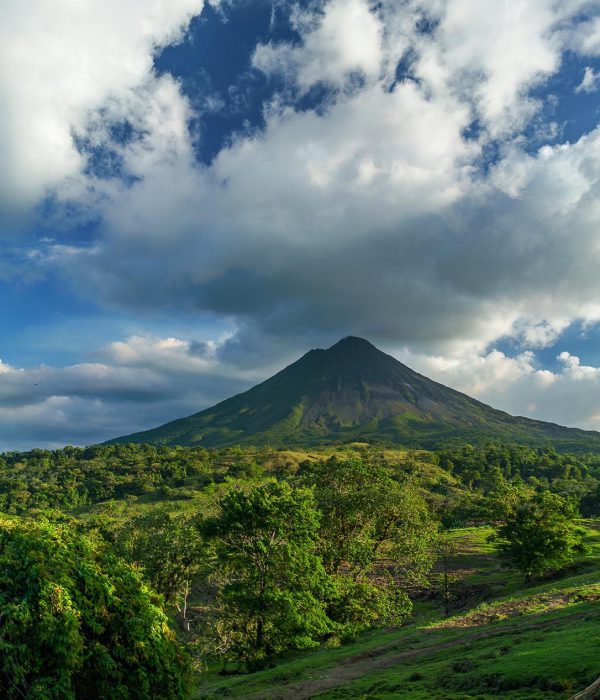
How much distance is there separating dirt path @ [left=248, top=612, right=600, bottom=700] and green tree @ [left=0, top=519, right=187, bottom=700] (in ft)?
36.7

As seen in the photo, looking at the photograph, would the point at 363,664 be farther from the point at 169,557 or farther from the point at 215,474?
the point at 215,474

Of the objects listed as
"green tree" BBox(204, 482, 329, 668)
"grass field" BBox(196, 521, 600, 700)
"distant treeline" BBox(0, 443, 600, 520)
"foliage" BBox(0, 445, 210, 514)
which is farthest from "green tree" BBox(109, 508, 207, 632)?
"foliage" BBox(0, 445, 210, 514)

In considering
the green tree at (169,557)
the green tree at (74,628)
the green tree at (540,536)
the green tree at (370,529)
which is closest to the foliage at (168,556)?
the green tree at (169,557)

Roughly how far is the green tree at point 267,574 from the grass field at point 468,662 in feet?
6.13

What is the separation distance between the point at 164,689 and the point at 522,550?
48.8 metres

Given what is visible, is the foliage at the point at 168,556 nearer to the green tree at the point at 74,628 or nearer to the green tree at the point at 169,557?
the green tree at the point at 169,557

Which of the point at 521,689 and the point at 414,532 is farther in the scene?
the point at 414,532

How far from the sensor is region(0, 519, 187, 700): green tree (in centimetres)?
1105

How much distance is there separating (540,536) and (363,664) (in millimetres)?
32023

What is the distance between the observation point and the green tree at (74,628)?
36.3 feet

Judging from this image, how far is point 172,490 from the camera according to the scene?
479ft

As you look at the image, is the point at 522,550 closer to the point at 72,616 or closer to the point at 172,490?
the point at 72,616

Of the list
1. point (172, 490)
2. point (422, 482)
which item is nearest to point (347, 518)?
point (422, 482)

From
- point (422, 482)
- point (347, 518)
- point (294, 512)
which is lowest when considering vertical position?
point (422, 482)
